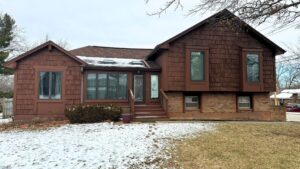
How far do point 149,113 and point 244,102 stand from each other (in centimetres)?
624

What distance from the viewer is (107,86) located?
18.0 meters

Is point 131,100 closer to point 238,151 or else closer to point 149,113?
point 149,113

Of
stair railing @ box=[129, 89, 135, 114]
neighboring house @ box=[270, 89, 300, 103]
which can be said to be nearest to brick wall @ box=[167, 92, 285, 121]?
stair railing @ box=[129, 89, 135, 114]

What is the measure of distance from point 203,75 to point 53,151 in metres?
10.7

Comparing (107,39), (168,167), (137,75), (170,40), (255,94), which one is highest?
(107,39)

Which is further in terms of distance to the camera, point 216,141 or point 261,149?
point 216,141

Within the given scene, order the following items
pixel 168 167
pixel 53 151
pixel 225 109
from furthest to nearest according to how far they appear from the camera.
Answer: pixel 225 109
pixel 53 151
pixel 168 167

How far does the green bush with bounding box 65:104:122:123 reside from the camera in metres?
15.0

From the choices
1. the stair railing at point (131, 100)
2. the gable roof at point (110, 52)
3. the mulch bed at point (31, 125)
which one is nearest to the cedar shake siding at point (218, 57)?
the stair railing at point (131, 100)

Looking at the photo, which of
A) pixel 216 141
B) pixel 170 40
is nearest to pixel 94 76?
pixel 170 40

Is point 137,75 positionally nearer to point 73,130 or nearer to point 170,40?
point 170,40

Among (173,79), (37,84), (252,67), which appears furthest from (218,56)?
(37,84)

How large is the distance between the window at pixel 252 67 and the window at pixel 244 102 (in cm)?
126

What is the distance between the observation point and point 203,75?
1766 cm
